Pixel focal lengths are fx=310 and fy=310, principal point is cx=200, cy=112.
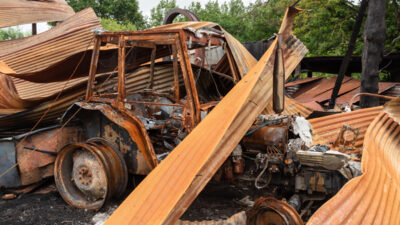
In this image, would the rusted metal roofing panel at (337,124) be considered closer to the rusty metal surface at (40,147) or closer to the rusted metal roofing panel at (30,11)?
the rusty metal surface at (40,147)

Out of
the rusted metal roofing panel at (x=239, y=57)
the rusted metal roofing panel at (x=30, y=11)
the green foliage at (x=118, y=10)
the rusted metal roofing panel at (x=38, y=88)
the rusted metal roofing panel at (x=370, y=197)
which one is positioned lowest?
the rusted metal roofing panel at (x=370, y=197)

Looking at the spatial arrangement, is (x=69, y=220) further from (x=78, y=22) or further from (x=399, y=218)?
(x=78, y=22)

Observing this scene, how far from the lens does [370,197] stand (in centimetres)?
207

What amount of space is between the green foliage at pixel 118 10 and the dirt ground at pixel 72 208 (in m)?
23.4

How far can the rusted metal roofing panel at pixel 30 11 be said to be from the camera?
631 centimetres

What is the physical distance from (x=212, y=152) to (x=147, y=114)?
209 cm

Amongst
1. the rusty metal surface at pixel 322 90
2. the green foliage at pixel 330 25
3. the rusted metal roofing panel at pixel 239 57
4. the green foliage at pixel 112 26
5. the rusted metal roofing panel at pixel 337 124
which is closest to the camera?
the rusted metal roofing panel at pixel 337 124

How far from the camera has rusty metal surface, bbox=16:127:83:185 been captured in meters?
3.68

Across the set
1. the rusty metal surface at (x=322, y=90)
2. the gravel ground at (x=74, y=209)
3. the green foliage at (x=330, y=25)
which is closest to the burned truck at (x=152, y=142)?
the gravel ground at (x=74, y=209)

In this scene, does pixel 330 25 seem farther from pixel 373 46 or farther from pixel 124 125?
pixel 124 125

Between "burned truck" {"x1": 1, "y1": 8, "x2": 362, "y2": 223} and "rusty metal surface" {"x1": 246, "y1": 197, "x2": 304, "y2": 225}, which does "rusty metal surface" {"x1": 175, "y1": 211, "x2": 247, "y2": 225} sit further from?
"burned truck" {"x1": 1, "y1": 8, "x2": 362, "y2": 223}

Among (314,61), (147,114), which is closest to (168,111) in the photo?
(147,114)

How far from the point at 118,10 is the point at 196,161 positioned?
87.8 ft

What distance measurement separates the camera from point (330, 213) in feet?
6.11
